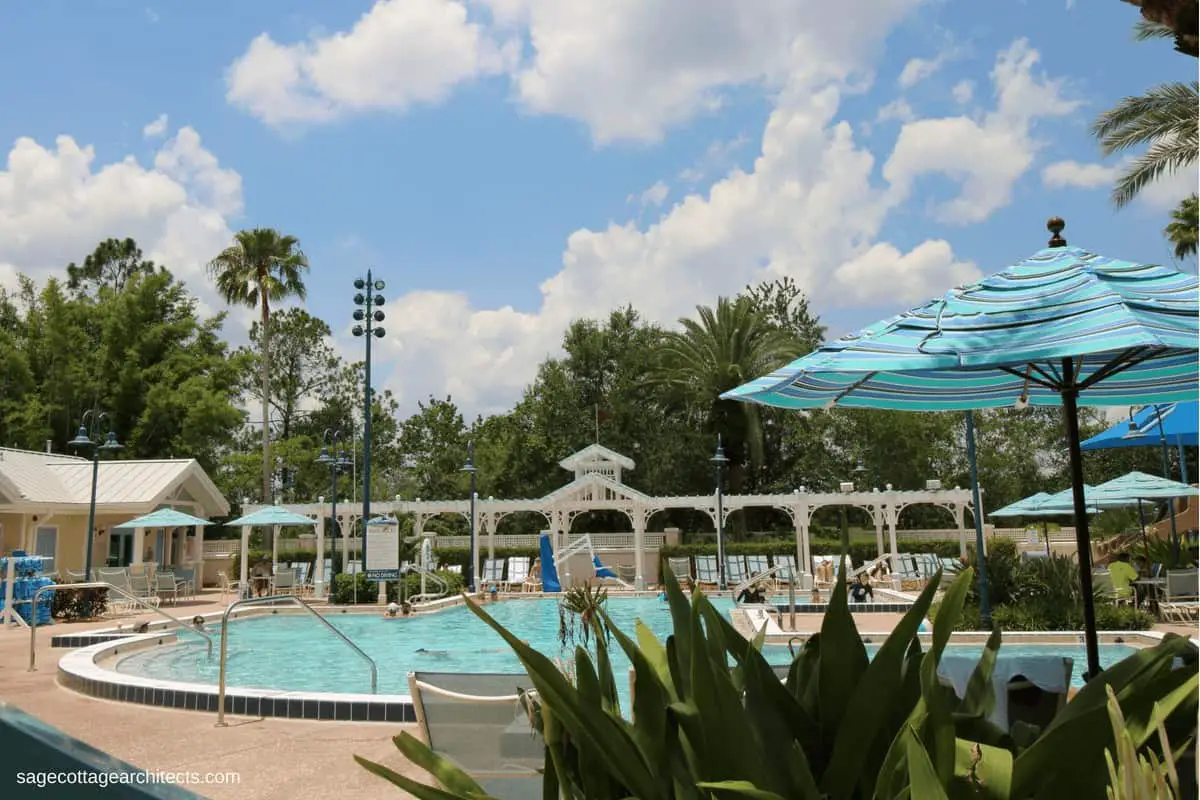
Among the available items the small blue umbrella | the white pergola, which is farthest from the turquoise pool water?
the small blue umbrella

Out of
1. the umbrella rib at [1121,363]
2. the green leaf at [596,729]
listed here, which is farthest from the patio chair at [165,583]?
the green leaf at [596,729]

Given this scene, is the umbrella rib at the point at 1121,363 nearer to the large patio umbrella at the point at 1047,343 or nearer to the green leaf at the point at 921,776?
the large patio umbrella at the point at 1047,343

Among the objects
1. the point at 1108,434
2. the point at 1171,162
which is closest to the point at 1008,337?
the point at 1108,434

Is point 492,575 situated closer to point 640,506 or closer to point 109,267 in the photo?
point 640,506

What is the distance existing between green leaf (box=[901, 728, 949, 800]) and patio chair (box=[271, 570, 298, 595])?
2115 cm

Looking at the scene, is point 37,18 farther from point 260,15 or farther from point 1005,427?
point 1005,427

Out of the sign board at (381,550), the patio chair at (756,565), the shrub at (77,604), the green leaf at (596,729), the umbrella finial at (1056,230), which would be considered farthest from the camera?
the patio chair at (756,565)

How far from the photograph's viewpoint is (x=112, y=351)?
115 feet

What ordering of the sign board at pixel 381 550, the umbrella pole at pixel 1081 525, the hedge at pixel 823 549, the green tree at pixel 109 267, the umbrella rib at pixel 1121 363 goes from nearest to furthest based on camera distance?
the umbrella pole at pixel 1081 525, the umbrella rib at pixel 1121 363, the sign board at pixel 381 550, the hedge at pixel 823 549, the green tree at pixel 109 267

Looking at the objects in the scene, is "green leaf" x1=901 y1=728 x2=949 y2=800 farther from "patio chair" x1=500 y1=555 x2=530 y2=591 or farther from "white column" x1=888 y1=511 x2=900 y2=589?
"patio chair" x1=500 y1=555 x2=530 y2=591

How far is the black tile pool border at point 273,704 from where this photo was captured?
6715mm

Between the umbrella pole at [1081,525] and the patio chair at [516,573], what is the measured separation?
19357 mm

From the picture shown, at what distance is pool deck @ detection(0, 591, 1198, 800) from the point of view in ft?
16.1

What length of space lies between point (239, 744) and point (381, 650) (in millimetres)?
7128
